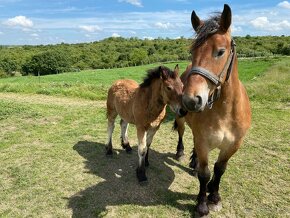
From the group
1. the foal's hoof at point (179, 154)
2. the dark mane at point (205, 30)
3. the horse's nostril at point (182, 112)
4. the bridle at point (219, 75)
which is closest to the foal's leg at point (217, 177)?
the horse's nostril at point (182, 112)

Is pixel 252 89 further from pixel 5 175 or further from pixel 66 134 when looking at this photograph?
pixel 5 175

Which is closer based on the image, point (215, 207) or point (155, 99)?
point (215, 207)

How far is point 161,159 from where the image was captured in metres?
5.53

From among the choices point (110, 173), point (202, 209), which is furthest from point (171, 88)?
point (110, 173)

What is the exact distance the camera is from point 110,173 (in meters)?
4.93

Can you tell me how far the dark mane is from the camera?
2.62 meters

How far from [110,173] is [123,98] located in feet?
4.19

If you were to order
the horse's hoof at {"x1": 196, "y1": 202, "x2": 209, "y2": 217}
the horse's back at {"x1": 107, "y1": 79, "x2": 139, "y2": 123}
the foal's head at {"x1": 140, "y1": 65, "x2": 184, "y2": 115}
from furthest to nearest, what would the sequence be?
the horse's back at {"x1": 107, "y1": 79, "x2": 139, "y2": 123}
the foal's head at {"x1": 140, "y1": 65, "x2": 184, "y2": 115}
the horse's hoof at {"x1": 196, "y1": 202, "x2": 209, "y2": 217}

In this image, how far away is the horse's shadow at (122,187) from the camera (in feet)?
13.2

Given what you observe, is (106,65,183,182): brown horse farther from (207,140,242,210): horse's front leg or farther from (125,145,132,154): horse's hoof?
(207,140,242,210): horse's front leg

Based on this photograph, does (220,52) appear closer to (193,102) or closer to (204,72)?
(204,72)

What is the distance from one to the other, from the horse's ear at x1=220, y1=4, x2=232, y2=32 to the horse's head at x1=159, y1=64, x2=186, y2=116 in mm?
1376

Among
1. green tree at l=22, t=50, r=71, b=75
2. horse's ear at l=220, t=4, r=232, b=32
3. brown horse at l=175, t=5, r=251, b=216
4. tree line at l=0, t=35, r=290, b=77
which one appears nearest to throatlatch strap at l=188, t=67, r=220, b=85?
brown horse at l=175, t=5, r=251, b=216

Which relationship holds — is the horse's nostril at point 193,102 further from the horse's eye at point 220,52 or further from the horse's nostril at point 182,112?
the horse's nostril at point 182,112
